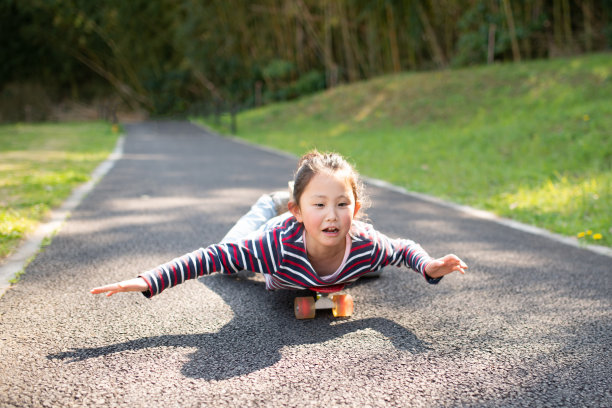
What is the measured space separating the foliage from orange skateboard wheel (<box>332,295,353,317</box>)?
47.4 feet

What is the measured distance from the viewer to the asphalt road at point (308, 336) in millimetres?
1861

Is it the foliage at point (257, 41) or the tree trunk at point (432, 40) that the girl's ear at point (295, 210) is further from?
the tree trunk at point (432, 40)

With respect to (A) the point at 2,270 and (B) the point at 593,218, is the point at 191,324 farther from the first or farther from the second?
(B) the point at 593,218

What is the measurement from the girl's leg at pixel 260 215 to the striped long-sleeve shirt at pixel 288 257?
52cm

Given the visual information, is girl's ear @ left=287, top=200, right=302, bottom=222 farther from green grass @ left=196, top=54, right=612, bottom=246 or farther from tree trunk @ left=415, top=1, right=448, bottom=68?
tree trunk @ left=415, top=1, right=448, bottom=68

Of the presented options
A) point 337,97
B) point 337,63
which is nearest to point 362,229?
point 337,97

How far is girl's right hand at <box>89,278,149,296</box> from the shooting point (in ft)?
6.94

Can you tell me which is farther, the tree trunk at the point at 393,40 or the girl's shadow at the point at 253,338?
the tree trunk at the point at 393,40

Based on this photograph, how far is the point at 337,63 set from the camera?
23312mm

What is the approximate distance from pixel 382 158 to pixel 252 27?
66.0 feet

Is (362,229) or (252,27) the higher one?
(252,27)

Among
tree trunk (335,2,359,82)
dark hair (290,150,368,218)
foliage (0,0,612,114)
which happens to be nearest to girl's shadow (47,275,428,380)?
dark hair (290,150,368,218)

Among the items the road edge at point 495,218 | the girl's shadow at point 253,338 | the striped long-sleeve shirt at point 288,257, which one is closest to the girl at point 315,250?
the striped long-sleeve shirt at point 288,257

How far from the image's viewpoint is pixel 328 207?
2.32 m
